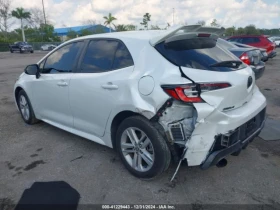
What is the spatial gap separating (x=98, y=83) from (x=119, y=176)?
1184 millimetres

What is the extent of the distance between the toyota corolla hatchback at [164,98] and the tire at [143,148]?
0.01 meters

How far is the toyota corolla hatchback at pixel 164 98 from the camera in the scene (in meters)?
2.49

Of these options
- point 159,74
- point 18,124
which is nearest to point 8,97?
point 18,124

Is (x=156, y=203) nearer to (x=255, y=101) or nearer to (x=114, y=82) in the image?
(x=114, y=82)

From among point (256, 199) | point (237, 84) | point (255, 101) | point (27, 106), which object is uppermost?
point (237, 84)

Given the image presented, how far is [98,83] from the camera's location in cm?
313

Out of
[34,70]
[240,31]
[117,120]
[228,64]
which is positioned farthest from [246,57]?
[240,31]

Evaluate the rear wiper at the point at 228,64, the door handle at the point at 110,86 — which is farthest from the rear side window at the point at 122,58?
the rear wiper at the point at 228,64

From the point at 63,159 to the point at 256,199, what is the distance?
250 centimetres

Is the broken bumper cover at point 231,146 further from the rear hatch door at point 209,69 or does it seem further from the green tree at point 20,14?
the green tree at point 20,14

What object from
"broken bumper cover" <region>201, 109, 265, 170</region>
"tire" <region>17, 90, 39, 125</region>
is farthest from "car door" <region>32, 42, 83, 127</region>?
"broken bumper cover" <region>201, 109, 265, 170</region>

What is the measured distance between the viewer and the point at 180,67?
8.38 ft

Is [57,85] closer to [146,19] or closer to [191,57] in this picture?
[191,57]

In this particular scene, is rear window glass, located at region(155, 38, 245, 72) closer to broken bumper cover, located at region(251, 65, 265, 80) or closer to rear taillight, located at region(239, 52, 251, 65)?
broken bumper cover, located at region(251, 65, 265, 80)
